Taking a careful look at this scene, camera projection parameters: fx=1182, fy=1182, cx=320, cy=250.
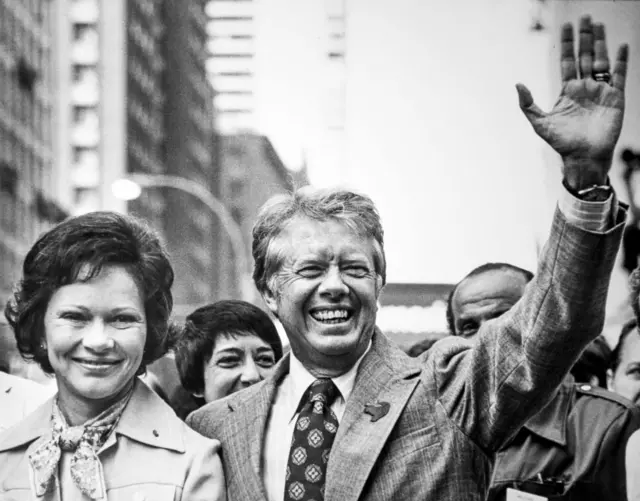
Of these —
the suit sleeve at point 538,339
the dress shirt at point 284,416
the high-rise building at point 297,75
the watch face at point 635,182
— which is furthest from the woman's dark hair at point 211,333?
the watch face at point 635,182

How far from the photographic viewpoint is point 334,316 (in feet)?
9.75

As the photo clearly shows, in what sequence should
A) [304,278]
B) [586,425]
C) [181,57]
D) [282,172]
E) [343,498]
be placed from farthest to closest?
[181,57], [282,172], [586,425], [304,278], [343,498]

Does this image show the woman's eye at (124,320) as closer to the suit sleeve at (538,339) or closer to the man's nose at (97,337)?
the man's nose at (97,337)

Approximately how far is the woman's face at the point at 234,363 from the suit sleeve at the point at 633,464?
1.14 metres

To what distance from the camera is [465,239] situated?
534 centimetres

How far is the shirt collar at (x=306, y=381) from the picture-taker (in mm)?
3014

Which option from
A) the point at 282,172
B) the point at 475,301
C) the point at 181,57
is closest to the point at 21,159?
the point at 181,57

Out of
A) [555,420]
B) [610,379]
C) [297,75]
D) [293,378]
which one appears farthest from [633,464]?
[297,75]

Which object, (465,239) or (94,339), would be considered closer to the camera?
(94,339)

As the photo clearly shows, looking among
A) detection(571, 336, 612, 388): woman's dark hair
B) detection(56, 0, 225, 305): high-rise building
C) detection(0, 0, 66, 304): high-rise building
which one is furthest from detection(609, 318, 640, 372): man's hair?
detection(0, 0, 66, 304): high-rise building

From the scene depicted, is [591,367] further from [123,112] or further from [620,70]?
[123,112]

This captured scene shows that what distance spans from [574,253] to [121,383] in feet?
3.88

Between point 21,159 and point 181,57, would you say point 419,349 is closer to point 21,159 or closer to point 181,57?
point 181,57

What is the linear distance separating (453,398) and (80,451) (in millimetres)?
922
